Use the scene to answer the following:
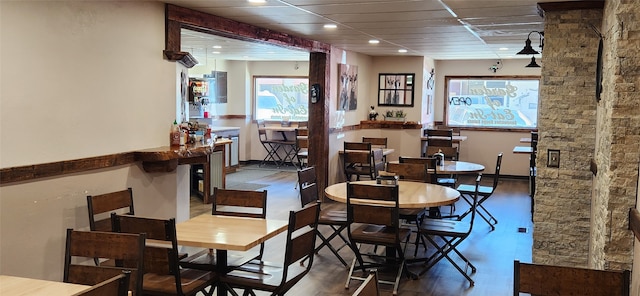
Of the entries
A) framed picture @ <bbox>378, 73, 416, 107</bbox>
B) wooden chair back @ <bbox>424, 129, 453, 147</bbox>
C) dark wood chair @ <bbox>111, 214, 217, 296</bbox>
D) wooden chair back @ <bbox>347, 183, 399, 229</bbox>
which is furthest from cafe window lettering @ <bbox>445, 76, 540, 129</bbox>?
dark wood chair @ <bbox>111, 214, 217, 296</bbox>

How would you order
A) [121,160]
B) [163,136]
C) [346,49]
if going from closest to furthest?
1. [121,160]
2. [163,136]
3. [346,49]

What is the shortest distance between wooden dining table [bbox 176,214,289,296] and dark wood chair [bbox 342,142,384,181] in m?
3.46

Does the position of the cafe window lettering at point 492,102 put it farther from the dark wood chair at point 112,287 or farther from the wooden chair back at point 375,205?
the dark wood chair at point 112,287

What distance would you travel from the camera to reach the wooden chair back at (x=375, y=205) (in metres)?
4.18

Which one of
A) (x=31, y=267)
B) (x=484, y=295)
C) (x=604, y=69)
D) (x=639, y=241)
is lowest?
(x=484, y=295)

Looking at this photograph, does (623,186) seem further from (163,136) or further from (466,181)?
(466,181)

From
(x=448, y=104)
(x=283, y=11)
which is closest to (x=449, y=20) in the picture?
(x=283, y=11)

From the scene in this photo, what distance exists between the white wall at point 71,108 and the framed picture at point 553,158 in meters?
3.13

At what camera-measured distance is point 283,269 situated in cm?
324

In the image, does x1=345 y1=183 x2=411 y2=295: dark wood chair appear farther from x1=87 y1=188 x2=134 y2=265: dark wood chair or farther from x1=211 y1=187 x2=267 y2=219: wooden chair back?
x1=87 y1=188 x2=134 y2=265: dark wood chair

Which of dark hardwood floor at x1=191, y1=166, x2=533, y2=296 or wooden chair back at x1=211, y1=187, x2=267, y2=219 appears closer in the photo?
wooden chair back at x1=211, y1=187, x2=267, y2=219

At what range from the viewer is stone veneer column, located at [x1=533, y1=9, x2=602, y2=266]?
173 inches

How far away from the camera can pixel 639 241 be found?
2.63 metres

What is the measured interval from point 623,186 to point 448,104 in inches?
327
